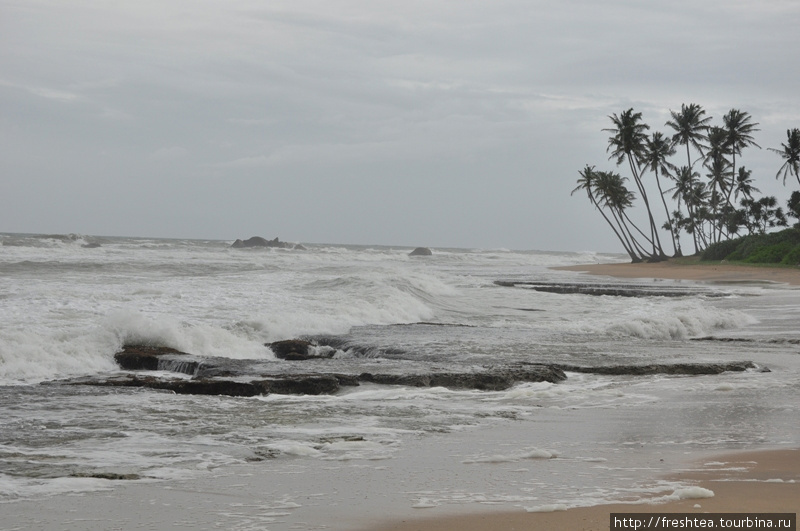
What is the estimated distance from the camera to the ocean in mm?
5438

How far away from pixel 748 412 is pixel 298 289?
17.4 metres

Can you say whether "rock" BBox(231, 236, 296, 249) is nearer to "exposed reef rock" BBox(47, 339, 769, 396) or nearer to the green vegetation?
the green vegetation

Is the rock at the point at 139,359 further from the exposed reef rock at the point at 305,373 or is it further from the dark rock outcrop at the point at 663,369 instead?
the dark rock outcrop at the point at 663,369

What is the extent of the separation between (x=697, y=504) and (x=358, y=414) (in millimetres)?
4046

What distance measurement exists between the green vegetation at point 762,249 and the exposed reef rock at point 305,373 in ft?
135

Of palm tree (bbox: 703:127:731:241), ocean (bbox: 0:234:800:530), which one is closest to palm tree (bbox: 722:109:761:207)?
palm tree (bbox: 703:127:731:241)

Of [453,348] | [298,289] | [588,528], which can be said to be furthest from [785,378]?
[298,289]

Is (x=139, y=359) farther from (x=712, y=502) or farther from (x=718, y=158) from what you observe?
(x=718, y=158)

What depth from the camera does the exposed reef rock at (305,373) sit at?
9906mm

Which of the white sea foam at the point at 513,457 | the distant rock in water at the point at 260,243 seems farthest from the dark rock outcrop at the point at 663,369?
the distant rock in water at the point at 260,243

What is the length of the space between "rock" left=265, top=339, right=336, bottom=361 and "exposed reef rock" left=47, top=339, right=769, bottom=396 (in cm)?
66

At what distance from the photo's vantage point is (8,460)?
6.32 m

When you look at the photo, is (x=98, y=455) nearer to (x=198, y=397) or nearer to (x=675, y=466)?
(x=198, y=397)

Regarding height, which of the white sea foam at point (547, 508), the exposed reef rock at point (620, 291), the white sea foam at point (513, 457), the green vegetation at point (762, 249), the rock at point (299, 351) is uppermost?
the green vegetation at point (762, 249)
